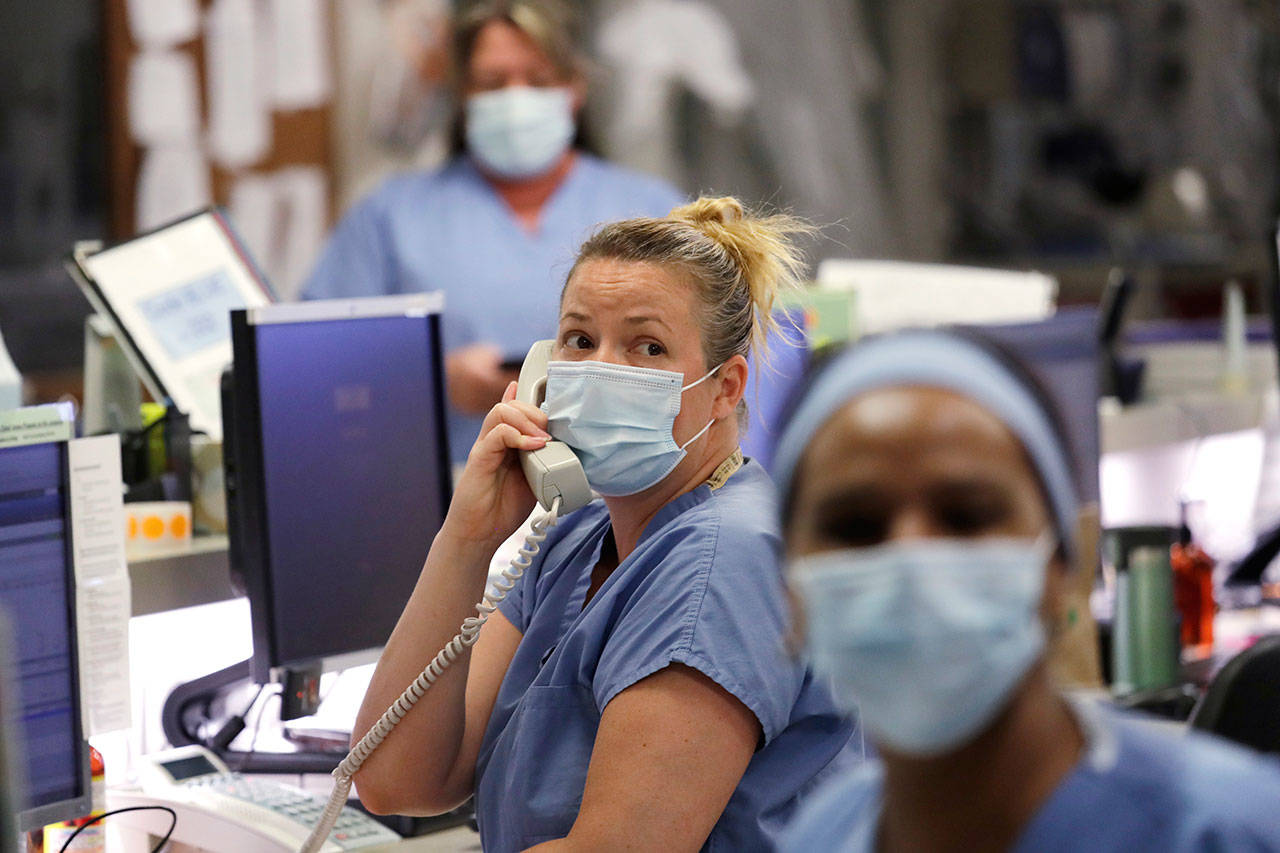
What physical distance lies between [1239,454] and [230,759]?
2760mm

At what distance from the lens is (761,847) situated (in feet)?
4.59

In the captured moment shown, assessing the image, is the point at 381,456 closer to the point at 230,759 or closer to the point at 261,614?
the point at 261,614

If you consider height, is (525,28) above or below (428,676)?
above

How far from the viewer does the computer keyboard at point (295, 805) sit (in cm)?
177

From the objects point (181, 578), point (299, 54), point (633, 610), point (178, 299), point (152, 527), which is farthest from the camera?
point (299, 54)

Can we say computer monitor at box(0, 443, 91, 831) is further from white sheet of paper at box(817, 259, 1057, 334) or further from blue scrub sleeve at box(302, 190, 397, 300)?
white sheet of paper at box(817, 259, 1057, 334)

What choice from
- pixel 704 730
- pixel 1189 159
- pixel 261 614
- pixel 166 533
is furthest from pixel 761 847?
pixel 1189 159

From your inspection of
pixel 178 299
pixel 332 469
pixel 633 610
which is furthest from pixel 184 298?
pixel 633 610

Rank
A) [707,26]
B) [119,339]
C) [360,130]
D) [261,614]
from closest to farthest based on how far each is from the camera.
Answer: [261,614] < [119,339] < [360,130] < [707,26]

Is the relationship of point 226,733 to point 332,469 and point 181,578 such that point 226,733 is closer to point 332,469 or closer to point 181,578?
point 181,578

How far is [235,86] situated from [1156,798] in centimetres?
446

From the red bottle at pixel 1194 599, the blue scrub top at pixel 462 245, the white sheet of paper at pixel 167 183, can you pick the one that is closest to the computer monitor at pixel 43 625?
the blue scrub top at pixel 462 245

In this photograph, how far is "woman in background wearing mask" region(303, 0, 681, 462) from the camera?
3283 mm

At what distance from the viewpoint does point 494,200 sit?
3.42 m
